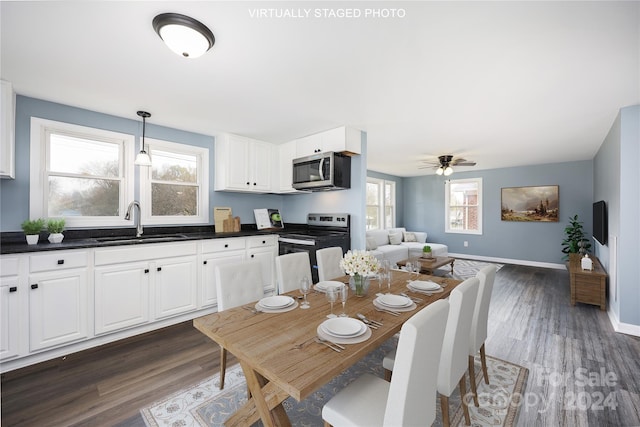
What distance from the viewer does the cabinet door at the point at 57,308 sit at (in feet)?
7.01

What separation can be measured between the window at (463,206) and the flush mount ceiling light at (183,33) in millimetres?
7141

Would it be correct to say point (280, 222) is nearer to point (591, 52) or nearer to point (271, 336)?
point (271, 336)

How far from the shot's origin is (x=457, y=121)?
328cm

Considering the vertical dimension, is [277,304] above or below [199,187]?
below

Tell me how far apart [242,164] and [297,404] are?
303 centimetres

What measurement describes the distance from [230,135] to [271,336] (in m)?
3.13

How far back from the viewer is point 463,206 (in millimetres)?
7250

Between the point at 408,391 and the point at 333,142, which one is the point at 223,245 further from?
the point at 408,391

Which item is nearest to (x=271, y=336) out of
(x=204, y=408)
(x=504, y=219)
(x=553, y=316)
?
(x=204, y=408)

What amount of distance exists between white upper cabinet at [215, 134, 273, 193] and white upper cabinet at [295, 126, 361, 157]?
65 centimetres

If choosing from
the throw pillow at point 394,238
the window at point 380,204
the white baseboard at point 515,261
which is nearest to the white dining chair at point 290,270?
the throw pillow at point 394,238

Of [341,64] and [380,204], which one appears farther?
[380,204]

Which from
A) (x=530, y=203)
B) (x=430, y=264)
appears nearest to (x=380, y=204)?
(x=430, y=264)

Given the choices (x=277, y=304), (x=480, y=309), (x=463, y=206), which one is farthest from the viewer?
(x=463, y=206)
